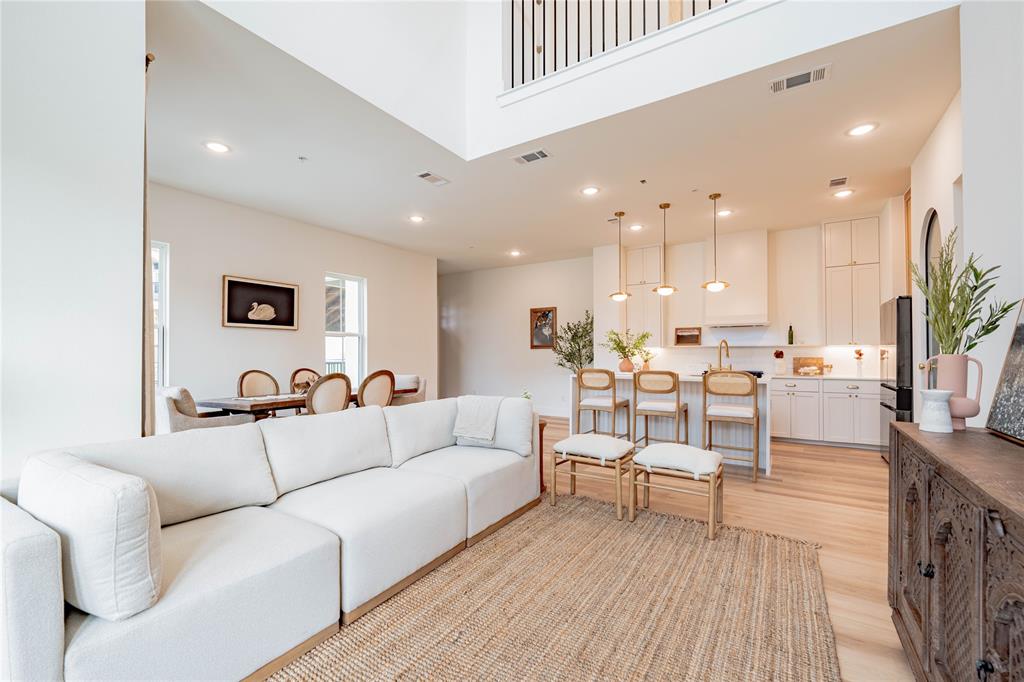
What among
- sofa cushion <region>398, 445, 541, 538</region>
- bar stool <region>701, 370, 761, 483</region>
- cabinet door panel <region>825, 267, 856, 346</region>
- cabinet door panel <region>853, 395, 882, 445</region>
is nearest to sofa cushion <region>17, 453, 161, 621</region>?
sofa cushion <region>398, 445, 541, 538</region>

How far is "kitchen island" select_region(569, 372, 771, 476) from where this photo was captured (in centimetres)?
436

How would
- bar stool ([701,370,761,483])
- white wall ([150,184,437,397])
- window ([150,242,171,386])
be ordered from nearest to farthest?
bar stool ([701,370,761,483]) < window ([150,242,171,386]) < white wall ([150,184,437,397])

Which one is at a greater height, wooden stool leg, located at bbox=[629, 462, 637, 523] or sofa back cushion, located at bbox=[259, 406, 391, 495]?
sofa back cushion, located at bbox=[259, 406, 391, 495]

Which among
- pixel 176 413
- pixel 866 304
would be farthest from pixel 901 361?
Result: pixel 176 413

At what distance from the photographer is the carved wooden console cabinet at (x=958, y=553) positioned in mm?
923

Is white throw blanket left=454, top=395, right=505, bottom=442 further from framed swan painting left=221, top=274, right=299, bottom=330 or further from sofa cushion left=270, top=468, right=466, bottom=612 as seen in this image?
framed swan painting left=221, top=274, right=299, bottom=330

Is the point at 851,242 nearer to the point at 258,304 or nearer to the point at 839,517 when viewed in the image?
the point at 839,517

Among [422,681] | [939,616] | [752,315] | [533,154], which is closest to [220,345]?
[533,154]

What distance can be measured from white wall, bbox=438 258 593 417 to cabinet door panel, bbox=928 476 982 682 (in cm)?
679

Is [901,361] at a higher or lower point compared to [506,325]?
lower

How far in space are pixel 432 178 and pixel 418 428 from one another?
2520 mm

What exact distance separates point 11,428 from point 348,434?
136 cm

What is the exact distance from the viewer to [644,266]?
23.5 feet

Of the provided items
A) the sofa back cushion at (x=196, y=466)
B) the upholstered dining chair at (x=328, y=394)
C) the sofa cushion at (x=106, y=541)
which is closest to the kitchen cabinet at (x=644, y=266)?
the upholstered dining chair at (x=328, y=394)
